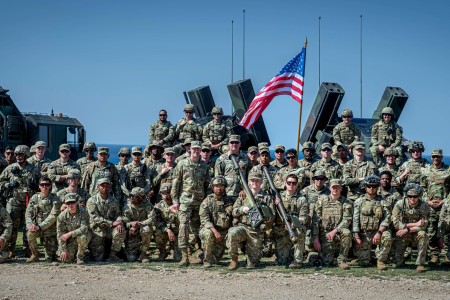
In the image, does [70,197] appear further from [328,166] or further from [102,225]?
[328,166]

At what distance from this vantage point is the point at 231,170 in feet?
41.2

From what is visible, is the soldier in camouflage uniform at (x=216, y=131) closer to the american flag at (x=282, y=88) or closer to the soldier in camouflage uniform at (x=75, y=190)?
the american flag at (x=282, y=88)

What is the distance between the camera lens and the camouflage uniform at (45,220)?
1123 centimetres

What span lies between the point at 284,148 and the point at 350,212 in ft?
6.80

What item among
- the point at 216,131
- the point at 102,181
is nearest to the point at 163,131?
the point at 216,131

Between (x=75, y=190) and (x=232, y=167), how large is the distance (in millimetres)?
2753

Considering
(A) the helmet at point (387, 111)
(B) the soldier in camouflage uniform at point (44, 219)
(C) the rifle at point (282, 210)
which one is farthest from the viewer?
(A) the helmet at point (387, 111)

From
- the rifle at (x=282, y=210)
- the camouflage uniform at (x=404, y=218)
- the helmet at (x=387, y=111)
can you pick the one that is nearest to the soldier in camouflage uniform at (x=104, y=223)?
the rifle at (x=282, y=210)

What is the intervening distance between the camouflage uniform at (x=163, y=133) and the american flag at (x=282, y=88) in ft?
4.98

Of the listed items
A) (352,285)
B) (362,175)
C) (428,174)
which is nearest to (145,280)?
(352,285)

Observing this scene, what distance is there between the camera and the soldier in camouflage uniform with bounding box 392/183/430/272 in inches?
427

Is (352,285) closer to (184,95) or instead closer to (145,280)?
(145,280)

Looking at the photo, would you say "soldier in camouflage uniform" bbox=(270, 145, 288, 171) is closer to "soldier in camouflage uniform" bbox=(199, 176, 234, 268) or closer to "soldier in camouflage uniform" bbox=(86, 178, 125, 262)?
"soldier in camouflage uniform" bbox=(199, 176, 234, 268)

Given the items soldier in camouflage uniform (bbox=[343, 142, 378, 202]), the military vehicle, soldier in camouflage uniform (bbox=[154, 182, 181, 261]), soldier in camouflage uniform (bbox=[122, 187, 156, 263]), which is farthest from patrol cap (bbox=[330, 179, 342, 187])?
the military vehicle
